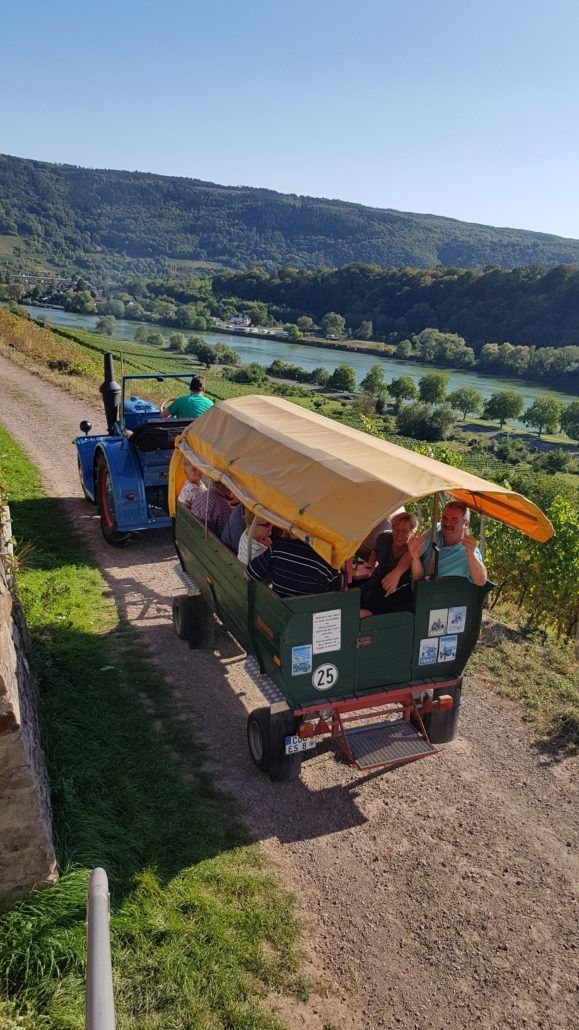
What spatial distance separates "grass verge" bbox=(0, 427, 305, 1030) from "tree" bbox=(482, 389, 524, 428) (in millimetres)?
87561

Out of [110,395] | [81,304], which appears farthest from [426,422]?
[81,304]

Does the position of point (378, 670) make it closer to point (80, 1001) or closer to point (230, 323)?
point (80, 1001)

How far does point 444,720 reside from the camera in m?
6.29

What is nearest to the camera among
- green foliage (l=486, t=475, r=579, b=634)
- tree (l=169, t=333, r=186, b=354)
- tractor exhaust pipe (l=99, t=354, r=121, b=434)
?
green foliage (l=486, t=475, r=579, b=634)

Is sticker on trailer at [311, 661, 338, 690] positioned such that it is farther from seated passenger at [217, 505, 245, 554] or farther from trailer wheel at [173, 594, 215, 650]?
trailer wheel at [173, 594, 215, 650]

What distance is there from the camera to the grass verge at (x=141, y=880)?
155 inches

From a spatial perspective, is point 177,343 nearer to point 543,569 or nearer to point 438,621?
point 543,569

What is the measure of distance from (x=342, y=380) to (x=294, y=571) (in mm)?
88782

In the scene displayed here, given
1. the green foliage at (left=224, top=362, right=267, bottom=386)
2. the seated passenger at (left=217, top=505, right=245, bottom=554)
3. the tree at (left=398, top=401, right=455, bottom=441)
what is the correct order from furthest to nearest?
the tree at (left=398, top=401, right=455, bottom=441), the green foliage at (left=224, top=362, right=267, bottom=386), the seated passenger at (left=217, top=505, right=245, bottom=554)

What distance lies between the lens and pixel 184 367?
257 ft

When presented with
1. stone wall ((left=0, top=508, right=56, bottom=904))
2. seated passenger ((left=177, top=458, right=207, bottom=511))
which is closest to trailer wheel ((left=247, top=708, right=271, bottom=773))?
stone wall ((left=0, top=508, right=56, bottom=904))

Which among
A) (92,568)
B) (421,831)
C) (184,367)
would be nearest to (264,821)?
(421,831)

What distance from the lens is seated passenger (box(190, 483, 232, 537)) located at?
7254 millimetres

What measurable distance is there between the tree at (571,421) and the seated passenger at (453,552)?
88.2 meters
